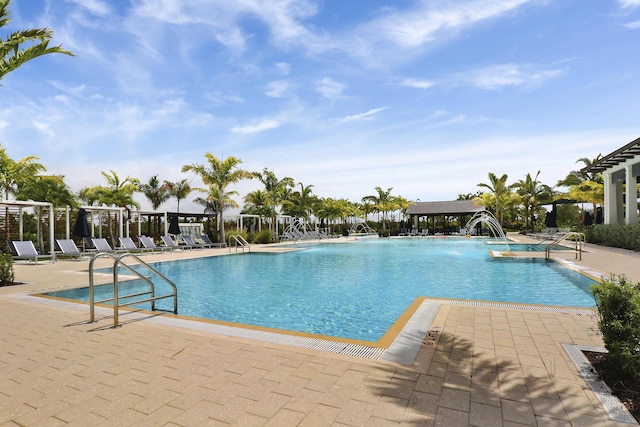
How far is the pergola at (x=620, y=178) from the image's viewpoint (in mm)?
17094

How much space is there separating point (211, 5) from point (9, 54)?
5091 millimetres

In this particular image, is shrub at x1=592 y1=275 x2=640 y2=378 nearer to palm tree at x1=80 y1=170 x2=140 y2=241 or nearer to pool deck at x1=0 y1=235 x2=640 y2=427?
pool deck at x1=0 y1=235 x2=640 y2=427

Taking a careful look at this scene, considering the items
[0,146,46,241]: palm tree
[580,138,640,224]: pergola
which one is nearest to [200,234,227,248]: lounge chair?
[0,146,46,241]: palm tree

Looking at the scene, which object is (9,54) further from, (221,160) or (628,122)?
(628,122)

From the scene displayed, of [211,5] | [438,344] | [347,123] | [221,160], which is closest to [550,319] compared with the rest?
[438,344]

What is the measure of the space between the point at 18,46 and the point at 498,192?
125 feet

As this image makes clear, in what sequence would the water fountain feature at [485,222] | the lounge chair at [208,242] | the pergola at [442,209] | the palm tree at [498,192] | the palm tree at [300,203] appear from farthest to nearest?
the pergola at [442,209] → the palm tree at [300,203] → the palm tree at [498,192] → the water fountain feature at [485,222] → the lounge chair at [208,242]

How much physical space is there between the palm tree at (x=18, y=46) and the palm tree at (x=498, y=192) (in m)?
37.1

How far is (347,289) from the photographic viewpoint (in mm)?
9406

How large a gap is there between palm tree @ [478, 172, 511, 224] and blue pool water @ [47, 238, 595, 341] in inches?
971

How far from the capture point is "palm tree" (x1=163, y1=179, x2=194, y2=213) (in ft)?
137

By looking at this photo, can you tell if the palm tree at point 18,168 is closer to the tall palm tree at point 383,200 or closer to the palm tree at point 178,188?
the palm tree at point 178,188

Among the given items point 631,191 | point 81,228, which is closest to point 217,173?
point 81,228

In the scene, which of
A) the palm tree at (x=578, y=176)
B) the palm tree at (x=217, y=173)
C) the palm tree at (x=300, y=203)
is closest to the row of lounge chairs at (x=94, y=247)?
the palm tree at (x=217, y=173)
